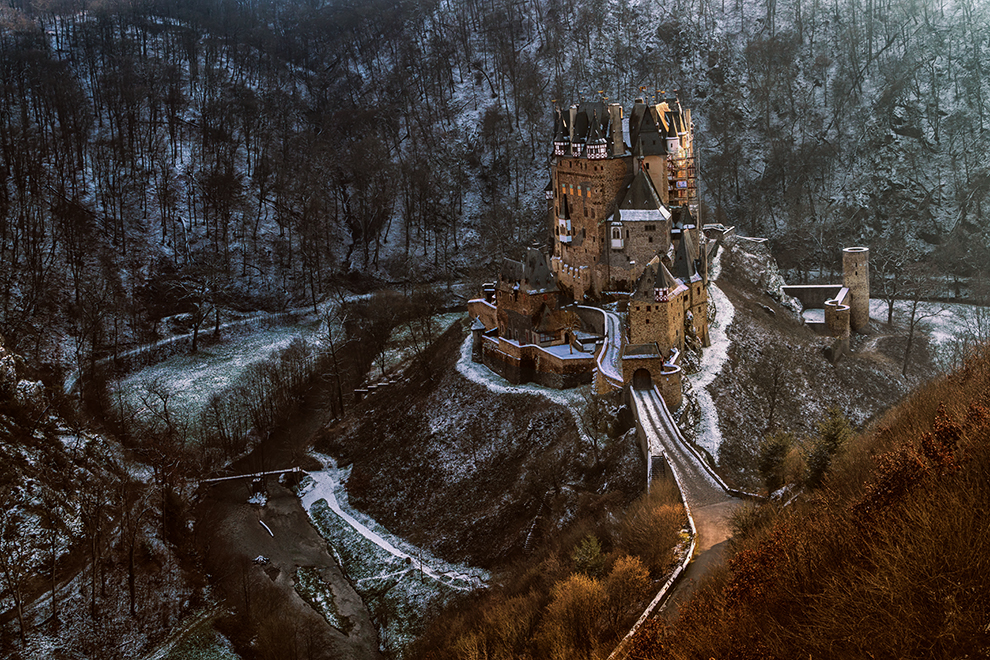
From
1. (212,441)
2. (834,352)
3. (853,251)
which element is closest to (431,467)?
(212,441)

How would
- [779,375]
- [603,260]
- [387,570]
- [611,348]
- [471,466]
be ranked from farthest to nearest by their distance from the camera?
[603,260] → [779,375] → [611,348] → [471,466] → [387,570]

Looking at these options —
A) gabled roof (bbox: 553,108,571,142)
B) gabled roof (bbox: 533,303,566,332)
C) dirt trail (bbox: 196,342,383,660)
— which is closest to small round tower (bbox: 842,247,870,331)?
gabled roof (bbox: 553,108,571,142)

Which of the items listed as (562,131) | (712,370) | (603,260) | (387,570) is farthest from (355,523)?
(562,131)

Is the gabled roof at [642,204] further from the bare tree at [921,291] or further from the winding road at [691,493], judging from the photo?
the bare tree at [921,291]

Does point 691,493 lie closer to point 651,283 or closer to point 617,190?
point 651,283

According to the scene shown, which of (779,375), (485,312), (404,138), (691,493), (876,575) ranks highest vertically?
(404,138)

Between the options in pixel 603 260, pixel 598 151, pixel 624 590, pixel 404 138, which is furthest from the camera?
pixel 404 138
